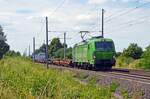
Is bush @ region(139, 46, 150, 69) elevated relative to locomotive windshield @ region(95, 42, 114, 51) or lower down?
lower down

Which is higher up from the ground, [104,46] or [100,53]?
[104,46]

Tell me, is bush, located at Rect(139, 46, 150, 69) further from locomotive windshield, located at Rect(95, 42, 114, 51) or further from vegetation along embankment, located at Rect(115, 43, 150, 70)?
locomotive windshield, located at Rect(95, 42, 114, 51)

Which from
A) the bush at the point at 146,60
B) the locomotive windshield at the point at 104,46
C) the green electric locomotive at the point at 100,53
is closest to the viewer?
the green electric locomotive at the point at 100,53

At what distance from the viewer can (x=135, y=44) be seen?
7419 cm

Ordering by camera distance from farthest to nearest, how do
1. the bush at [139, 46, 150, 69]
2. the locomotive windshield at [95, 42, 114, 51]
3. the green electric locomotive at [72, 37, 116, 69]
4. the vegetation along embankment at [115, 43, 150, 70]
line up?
the vegetation along embankment at [115, 43, 150, 70] < the bush at [139, 46, 150, 69] < the locomotive windshield at [95, 42, 114, 51] < the green electric locomotive at [72, 37, 116, 69]

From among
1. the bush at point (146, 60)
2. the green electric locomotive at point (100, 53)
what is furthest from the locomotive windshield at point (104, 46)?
the bush at point (146, 60)

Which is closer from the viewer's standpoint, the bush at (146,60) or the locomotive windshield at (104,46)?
the locomotive windshield at (104,46)

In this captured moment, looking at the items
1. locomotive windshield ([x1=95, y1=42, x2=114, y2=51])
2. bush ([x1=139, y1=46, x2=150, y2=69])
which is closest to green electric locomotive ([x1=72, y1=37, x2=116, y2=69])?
locomotive windshield ([x1=95, y1=42, x2=114, y2=51])

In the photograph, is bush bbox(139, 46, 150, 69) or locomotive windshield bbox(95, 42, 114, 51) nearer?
locomotive windshield bbox(95, 42, 114, 51)

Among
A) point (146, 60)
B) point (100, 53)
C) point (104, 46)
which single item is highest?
point (104, 46)

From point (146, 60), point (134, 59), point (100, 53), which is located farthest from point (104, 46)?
point (134, 59)

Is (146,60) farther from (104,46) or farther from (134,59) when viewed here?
(134,59)

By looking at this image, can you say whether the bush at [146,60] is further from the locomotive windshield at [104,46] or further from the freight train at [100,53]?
the locomotive windshield at [104,46]

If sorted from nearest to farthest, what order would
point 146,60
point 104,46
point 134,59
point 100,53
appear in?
point 100,53, point 104,46, point 146,60, point 134,59
